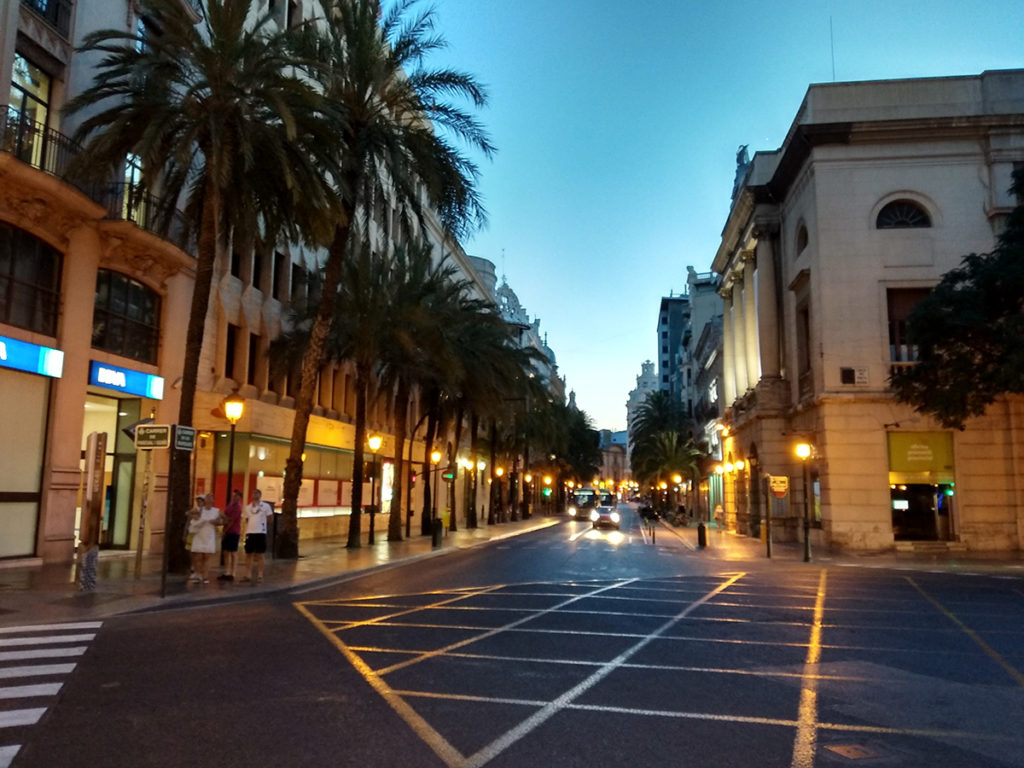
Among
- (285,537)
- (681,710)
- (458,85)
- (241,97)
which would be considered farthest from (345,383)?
(681,710)

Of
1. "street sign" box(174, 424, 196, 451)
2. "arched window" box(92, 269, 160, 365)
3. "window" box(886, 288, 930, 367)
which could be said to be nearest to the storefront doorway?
→ "arched window" box(92, 269, 160, 365)

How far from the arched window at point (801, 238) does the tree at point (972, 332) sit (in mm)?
9294

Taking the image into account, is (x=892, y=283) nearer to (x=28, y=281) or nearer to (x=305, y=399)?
(x=305, y=399)

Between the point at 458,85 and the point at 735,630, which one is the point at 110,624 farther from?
the point at 458,85

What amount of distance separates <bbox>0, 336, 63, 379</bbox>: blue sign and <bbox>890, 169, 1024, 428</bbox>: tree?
1010 inches

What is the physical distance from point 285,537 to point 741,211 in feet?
103

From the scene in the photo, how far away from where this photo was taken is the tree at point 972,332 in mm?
25406

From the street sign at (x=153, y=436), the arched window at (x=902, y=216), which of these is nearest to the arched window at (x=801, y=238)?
the arched window at (x=902, y=216)

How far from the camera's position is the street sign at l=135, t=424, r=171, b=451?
15403mm

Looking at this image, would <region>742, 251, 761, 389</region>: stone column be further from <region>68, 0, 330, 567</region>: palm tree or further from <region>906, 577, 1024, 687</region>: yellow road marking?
<region>68, 0, 330, 567</region>: palm tree

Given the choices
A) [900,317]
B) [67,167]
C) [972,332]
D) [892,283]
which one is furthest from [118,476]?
[900,317]

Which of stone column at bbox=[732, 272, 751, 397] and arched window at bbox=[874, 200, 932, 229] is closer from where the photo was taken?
arched window at bbox=[874, 200, 932, 229]

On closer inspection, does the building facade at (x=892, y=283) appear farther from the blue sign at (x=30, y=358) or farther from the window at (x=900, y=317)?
the blue sign at (x=30, y=358)

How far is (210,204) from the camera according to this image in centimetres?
1833
